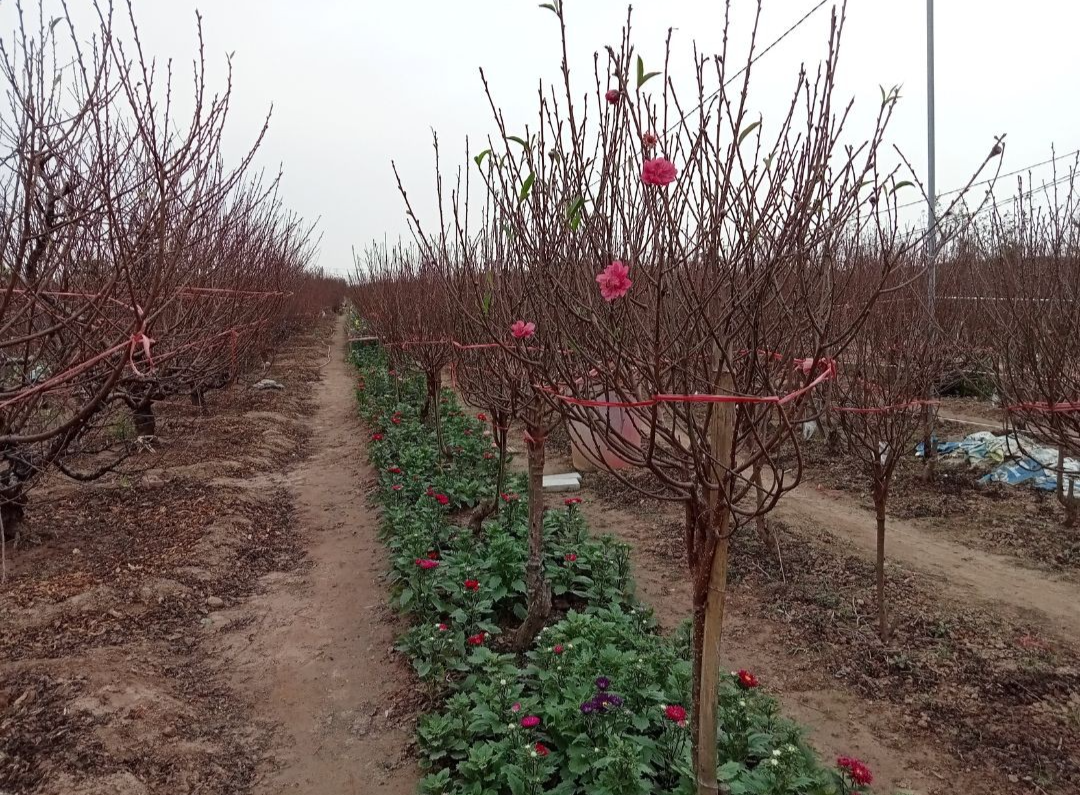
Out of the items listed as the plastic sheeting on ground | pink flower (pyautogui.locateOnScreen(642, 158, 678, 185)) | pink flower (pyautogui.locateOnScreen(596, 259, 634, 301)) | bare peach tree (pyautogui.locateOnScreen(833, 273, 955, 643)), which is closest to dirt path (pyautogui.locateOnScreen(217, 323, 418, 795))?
pink flower (pyautogui.locateOnScreen(596, 259, 634, 301))

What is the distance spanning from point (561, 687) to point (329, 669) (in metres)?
1.65

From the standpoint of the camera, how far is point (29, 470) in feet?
14.5

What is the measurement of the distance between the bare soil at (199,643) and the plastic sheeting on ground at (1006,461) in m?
6.55

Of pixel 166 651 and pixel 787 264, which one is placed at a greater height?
pixel 787 264

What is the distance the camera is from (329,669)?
403 centimetres

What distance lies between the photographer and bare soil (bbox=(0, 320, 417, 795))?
3094 millimetres

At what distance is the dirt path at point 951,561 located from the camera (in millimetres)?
4668

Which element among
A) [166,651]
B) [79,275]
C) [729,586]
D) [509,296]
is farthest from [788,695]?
[79,275]

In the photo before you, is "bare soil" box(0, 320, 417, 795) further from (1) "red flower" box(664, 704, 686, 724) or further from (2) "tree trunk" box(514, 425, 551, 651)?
(1) "red flower" box(664, 704, 686, 724)

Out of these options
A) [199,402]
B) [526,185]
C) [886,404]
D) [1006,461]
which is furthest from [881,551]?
[199,402]

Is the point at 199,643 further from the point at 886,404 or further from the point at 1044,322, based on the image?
the point at 1044,322

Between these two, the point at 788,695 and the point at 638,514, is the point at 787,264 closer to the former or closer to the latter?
the point at 788,695

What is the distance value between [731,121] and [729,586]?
13.3ft

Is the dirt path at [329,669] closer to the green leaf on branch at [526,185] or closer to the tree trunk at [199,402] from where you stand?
the green leaf on branch at [526,185]
